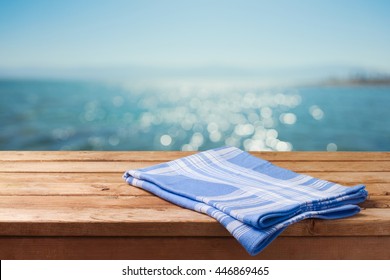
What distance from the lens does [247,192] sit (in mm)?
1254

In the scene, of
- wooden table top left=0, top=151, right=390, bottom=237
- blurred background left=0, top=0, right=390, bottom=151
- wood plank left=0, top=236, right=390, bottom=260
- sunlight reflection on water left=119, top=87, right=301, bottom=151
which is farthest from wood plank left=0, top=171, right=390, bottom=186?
blurred background left=0, top=0, right=390, bottom=151

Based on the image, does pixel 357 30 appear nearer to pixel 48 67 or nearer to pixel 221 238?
pixel 48 67

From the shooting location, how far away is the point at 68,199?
49.9 inches

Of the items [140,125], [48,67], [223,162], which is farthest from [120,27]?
[223,162]

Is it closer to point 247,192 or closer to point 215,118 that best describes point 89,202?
point 247,192

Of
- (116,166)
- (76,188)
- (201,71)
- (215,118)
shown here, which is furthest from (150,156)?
(201,71)

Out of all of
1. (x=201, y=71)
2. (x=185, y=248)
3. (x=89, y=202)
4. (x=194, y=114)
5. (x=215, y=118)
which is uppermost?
(x=201, y=71)

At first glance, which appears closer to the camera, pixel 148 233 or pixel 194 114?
pixel 148 233

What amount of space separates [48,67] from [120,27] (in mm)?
2134

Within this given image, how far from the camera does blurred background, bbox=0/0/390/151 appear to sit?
430 inches

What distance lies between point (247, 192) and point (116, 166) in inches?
17.9

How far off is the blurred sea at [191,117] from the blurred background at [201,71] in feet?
0.12

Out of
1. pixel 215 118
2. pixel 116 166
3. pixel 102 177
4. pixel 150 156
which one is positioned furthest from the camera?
pixel 215 118

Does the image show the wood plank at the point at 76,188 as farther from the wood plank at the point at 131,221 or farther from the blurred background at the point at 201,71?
the blurred background at the point at 201,71
